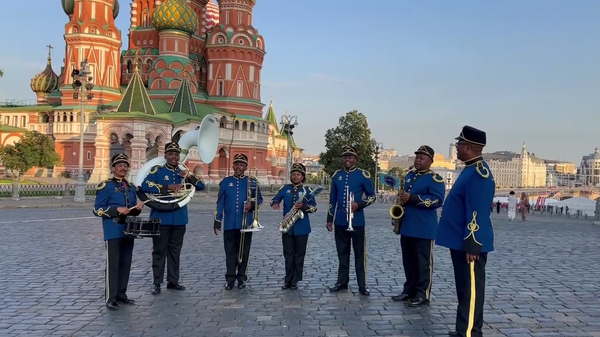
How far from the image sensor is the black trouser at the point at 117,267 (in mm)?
6355

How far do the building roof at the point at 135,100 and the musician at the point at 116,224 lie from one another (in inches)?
1460

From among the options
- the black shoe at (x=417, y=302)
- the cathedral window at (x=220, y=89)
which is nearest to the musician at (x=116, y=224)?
the black shoe at (x=417, y=302)

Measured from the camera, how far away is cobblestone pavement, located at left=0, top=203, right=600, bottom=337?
221 inches

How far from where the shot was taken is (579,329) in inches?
223

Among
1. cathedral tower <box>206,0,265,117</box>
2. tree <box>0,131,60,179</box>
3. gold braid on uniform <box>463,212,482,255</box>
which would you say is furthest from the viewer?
cathedral tower <box>206,0,265,117</box>

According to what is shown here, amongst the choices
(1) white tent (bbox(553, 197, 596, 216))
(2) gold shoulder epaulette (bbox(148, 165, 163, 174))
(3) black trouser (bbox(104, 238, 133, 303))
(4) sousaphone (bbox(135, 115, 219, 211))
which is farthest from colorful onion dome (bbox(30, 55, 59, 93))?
(3) black trouser (bbox(104, 238, 133, 303))

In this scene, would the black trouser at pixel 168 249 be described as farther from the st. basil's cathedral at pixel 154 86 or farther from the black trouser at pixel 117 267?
the st. basil's cathedral at pixel 154 86

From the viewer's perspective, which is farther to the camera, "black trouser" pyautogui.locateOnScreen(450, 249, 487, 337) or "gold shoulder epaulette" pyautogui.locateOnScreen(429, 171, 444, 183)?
"gold shoulder epaulette" pyautogui.locateOnScreen(429, 171, 444, 183)

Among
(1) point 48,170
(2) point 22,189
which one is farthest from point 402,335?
(1) point 48,170

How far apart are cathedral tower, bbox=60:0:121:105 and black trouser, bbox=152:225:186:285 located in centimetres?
4489

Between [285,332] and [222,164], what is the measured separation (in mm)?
47846

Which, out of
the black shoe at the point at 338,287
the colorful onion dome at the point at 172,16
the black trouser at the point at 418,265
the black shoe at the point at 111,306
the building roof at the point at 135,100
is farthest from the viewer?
the colorful onion dome at the point at 172,16

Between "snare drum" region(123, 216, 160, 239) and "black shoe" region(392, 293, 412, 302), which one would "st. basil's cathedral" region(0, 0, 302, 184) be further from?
"black shoe" region(392, 293, 412, 302)

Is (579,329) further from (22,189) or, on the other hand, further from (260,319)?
(22,189)
